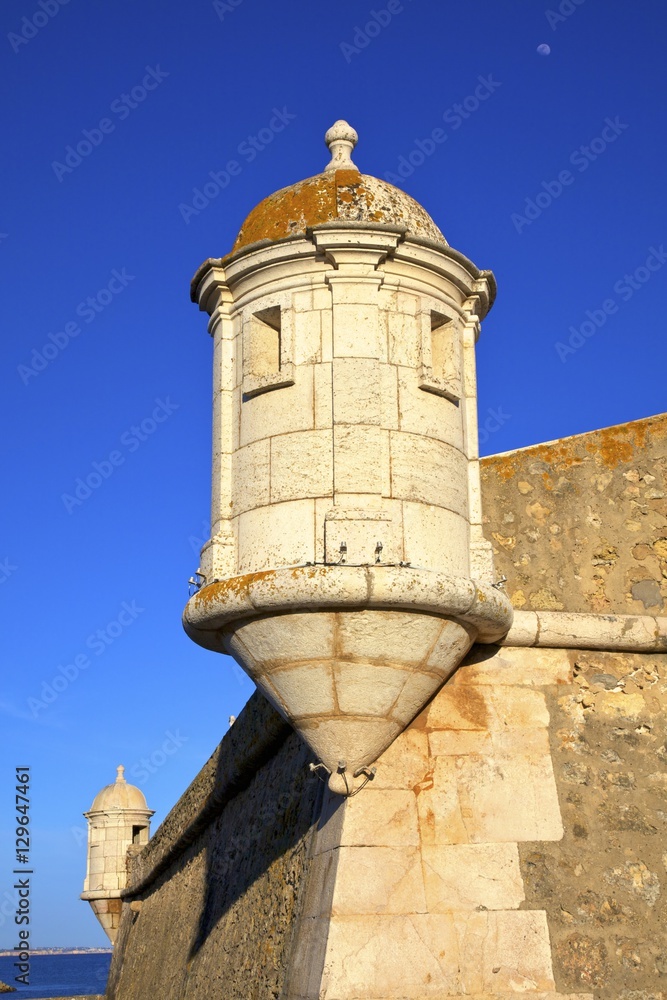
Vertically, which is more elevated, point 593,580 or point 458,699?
point 593,580

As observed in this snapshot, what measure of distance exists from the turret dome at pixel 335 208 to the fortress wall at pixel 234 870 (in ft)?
11.6

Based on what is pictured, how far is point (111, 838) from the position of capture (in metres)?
17.7

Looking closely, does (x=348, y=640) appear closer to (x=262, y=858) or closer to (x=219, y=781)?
(x=262, y=858)

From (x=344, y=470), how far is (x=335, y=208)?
64.3 inches

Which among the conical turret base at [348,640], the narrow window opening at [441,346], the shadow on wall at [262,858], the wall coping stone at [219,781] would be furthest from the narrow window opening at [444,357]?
the wall coping stone at [219,781]

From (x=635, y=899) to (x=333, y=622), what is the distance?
2.25 m

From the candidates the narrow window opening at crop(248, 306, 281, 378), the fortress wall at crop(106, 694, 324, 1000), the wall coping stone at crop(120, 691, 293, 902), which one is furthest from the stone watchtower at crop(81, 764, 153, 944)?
the narrow window opening at crop(248, 306, 281, 378)

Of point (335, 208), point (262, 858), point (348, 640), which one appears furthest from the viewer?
point (262, 858)

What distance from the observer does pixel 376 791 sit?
21.4 ft

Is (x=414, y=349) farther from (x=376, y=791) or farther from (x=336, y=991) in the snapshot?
(x=336, y=991)

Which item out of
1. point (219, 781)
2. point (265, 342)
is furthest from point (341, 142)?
point (219, 781)

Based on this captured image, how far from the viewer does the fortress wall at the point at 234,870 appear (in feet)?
26.0

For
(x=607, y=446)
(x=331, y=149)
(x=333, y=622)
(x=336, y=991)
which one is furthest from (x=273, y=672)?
(x=331, y=149)

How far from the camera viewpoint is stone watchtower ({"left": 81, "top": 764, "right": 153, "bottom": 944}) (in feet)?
54.9
